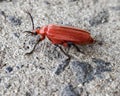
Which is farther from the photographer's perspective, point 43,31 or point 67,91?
point 43,31

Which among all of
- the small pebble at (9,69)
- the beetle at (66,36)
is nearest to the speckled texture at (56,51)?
the small pebble at (9,69)

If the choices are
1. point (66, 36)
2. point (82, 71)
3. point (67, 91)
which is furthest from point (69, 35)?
point (67, 91)

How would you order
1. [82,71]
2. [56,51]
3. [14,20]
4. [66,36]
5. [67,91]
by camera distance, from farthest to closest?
1. [14,20]
2. [56,51]
3. [66,36]
4. [82,71]
5. [67,91]

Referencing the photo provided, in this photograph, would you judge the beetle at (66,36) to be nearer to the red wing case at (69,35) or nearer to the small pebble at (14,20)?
the red wing case at (69,35)

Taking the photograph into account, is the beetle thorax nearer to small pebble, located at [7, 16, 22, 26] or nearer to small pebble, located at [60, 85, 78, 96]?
small pebble, located at [7, 16, 22, 26]

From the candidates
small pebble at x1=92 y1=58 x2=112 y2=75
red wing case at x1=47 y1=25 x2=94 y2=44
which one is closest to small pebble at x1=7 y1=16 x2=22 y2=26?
red wing case at x1=47 y1=25 x2=94 y2=44

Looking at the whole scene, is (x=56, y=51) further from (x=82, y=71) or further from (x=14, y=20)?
(x=14, y=20)

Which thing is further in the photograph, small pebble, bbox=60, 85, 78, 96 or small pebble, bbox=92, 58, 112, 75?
small pebble, bbox=92, 58, 112, 75

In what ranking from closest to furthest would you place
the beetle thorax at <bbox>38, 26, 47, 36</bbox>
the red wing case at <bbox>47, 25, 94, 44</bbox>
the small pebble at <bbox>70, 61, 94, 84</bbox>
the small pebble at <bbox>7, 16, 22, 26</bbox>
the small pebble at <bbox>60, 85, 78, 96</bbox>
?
the small pebble at <bbox>60, 85, 78, 96</bbox>
the small pebble at <bbox>70, 61, 94, 84</bbox>
the red wing case at <bbox>47, 25, 94, 44</bbox>
the beetle thorax at <bbox>38, 26, 47, 36</bbox>
the small pebble at <bbox>7, 16, 22, 26</bbox>
